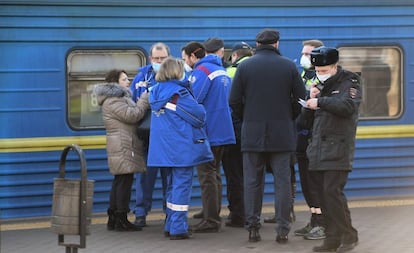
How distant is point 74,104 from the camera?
8750 mm

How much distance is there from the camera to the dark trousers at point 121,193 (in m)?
8.07

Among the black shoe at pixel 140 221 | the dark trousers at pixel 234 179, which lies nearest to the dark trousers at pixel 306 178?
the dark trousers at pixel 234 179

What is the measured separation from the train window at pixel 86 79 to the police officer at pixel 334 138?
2694 millimetres

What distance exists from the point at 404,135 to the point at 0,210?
15.7 feet

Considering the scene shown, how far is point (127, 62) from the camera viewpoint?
8.96 metres

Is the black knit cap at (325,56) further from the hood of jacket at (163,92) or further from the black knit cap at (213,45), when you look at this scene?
the black knit cap at (213,45)

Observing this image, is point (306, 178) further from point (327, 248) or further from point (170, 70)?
point (170, 70)

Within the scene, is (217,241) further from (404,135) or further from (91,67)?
(404,135)

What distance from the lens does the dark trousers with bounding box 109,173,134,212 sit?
26.5ft

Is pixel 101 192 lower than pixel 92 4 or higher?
lower

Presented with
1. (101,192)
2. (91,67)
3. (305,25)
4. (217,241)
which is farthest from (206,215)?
(305,25)

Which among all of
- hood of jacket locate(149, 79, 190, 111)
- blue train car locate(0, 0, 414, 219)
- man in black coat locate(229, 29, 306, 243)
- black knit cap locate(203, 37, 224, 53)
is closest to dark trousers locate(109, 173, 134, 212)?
blue train car locate(0, 0, 414, 219)

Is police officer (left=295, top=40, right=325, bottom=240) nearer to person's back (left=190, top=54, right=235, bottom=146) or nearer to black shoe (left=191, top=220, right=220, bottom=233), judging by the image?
person's back (left=190, top=54, right=235, bottom=146)

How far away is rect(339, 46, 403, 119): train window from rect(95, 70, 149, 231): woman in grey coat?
2.90 meters
